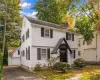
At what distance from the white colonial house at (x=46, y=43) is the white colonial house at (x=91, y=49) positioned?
25.0 feet

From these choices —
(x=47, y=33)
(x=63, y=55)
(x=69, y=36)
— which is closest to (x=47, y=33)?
(x=47, y=33)

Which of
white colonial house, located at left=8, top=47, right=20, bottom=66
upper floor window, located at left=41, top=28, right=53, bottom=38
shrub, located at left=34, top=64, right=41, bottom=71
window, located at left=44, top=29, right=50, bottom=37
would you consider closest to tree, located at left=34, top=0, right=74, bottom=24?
white colonial house, located at left=8, top=47, right=20, bottom=66

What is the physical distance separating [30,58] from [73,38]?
932cm

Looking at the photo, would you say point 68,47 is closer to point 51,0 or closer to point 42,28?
point 42,28

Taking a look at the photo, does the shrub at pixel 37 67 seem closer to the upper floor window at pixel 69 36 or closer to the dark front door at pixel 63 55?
the dark front door at pixel 63 55

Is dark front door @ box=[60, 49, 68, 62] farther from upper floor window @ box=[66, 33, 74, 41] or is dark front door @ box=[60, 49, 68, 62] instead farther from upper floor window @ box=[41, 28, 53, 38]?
upper floor window @ box=[41, 28, 53, 38]

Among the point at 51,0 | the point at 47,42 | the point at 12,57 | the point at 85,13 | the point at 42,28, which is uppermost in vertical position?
the point at 51,0

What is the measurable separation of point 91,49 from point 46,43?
14699 millimetres

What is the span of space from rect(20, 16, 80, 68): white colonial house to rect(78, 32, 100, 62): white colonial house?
25.0 ft

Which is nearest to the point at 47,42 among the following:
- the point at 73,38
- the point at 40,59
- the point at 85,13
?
the point at 40,59

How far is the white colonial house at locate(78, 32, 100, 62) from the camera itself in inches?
1398

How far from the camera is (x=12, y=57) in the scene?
156 ft

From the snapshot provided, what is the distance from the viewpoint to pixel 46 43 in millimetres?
25766

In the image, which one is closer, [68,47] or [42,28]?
[42,28]
